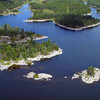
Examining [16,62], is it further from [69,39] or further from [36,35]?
[69,39]

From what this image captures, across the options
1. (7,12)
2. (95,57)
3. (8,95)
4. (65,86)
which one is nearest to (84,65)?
(95,57)

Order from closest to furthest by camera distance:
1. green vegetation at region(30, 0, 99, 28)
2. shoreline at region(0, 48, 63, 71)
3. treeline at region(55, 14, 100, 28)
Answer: shoreline at region(0, 48, 63, 71) → treeline at region(55, 14, 100, 28) → green vegetation at region(30, 0, 99, 28)

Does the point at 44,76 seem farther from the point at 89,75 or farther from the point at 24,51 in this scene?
the point at 24,51

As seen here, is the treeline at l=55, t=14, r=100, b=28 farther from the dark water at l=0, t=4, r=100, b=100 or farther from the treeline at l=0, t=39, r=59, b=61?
the treeline at l=0, t=39, r=59, b=61

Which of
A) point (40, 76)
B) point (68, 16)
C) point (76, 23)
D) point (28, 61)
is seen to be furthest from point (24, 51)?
point (68, 16)

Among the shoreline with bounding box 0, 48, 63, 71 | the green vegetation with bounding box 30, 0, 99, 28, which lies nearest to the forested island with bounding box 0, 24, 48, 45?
the shoreline with bounding box 0, 48, 63, 71

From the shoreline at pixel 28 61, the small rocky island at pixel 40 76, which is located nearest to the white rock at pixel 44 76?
the small rocky island at pixel 40 76

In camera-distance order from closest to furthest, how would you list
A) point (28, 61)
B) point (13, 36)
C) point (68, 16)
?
point (28, 61) → point (13, 36) → point (68, 16)

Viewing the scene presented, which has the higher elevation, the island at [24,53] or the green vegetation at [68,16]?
the green vegetation at [68,16]

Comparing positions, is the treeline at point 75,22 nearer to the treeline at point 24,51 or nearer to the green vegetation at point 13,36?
the green vegetation at point 13,36
